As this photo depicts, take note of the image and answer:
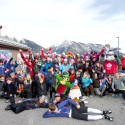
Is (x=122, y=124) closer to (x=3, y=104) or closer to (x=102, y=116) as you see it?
(x=102, y=116)

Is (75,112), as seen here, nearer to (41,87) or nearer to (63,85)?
(63,85)

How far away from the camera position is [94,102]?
15.4 feet

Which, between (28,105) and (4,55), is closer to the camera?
(28,105)

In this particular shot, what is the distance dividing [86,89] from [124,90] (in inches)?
63.1

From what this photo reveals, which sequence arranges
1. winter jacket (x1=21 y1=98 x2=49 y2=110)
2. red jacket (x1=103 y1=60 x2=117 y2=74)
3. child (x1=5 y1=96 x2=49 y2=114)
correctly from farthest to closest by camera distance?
red jacket (x1=103 y1=60 x2=117 y2=74) → winter jacket (x1=21 y1=98 x2=49 y2=110) → child (x1=5 y1=96 x2=49 y2=114)

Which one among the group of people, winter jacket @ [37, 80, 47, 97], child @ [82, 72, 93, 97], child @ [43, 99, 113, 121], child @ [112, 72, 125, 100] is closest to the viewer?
child @ [43, 99, 113, 121]

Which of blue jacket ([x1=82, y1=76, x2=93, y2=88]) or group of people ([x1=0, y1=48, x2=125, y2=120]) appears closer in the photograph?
group of people ([x1=0, y1=48, x2=125, y2=120])

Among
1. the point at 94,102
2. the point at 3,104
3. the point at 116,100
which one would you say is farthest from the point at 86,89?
the point at 3,104

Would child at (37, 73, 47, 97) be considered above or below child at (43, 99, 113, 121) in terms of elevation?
above

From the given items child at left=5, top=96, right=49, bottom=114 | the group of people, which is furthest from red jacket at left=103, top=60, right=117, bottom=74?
child at left=5, top=96, right=49, bottom=114

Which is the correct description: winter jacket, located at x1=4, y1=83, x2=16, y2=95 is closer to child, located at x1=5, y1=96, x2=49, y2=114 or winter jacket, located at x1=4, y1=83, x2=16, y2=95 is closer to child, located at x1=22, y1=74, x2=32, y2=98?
child, located at x1=22, y1=74, x2=32, y2=98

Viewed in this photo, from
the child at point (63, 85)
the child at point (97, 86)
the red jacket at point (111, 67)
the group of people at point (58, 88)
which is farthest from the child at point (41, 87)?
the red jacket at point (111, 67)

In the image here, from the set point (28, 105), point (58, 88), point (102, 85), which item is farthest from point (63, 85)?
point (102, 85)

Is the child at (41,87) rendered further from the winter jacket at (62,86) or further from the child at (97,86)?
the child at (97,86)
